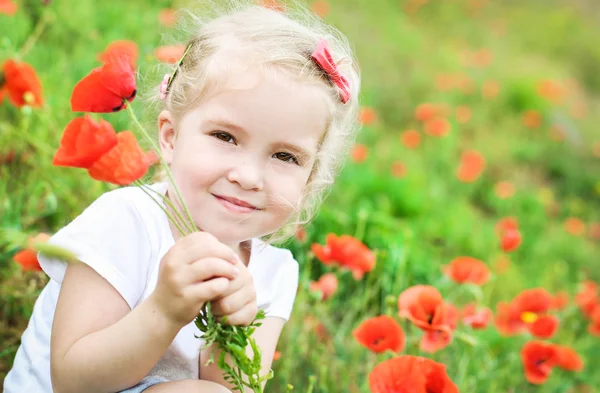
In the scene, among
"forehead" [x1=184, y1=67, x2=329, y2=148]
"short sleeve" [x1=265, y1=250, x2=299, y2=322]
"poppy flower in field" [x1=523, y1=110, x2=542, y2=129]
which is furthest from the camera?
"poppy flower in field" [x1=523, y1=110, x2=542, y2=129]

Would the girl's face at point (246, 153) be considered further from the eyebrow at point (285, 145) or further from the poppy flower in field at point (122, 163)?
the poppy flower in field at point (122, 163)

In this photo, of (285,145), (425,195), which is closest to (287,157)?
(285,145)

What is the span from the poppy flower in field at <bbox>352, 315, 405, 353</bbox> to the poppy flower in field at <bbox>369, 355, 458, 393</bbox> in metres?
0.22

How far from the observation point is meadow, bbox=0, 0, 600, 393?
1771mm

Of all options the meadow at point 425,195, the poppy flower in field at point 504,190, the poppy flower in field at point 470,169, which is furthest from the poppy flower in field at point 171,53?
the poppy flower in field at point 504,190

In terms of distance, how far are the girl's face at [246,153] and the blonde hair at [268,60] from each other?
0.04m

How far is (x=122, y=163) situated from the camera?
0.99 m

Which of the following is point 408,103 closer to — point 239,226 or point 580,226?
point 580,226

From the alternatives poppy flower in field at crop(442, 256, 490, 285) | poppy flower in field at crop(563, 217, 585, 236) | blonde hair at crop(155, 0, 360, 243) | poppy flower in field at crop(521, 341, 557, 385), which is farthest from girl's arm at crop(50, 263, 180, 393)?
poppy flower in field at crop(563, 217, 585, 236)

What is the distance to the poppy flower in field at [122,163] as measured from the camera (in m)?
0.99

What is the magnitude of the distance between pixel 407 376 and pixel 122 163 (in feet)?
2.05

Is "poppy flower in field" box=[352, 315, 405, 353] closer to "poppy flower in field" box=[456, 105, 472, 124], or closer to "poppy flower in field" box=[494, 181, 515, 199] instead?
"poppy flower in field" box=[494, 181, 515, 199]

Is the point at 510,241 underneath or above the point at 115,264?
above

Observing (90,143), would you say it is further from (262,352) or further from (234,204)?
(262,352)
